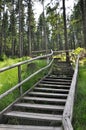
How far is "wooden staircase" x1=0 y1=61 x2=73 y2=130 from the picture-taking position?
6615 mm

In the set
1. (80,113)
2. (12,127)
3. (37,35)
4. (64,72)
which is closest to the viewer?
(12,127)

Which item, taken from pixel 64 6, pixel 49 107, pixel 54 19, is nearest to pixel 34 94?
pixel 49 107

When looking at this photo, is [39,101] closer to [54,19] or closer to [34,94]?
[34,94]

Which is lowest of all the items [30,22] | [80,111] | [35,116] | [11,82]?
[80,111]

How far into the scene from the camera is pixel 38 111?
8.12m

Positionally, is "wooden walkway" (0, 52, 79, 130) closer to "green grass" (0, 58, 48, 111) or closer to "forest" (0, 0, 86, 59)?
"green grass" (0, 58, 48, 111)

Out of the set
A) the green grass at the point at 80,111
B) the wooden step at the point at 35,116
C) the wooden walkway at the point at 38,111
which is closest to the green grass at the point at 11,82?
the wooden walkway at the point at 38,111

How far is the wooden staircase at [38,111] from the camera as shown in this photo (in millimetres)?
6615

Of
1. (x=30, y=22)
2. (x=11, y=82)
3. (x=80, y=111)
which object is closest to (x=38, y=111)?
(x=80, y=111)

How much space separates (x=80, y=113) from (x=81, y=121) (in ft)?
1.96

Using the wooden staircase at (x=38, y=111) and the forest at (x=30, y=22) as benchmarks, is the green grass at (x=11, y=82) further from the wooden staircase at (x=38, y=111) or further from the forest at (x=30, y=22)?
the forest at (x=30, y=22)

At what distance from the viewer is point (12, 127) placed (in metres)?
6.34

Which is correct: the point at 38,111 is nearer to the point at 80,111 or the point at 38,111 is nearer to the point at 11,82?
the point at 80,111

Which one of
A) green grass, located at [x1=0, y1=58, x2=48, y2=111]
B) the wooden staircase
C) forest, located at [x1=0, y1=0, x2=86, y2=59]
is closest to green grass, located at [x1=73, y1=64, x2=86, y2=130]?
the wooden staircase
